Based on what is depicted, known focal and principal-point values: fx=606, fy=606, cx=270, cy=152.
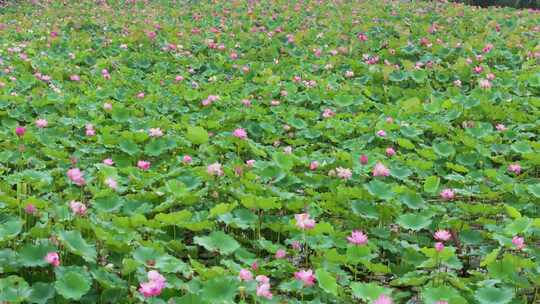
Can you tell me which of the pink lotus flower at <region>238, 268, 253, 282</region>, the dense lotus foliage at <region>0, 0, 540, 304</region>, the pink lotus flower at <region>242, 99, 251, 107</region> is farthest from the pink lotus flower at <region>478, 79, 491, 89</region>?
the pink lotus flower at <region>238, 268, 253, 282</region>

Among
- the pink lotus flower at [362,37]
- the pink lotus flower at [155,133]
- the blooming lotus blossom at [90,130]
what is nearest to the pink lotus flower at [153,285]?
the pink lotus flower at [155,133]

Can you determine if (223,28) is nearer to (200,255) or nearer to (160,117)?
(160,117)

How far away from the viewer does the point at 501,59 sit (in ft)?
18.6

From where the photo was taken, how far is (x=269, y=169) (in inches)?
111

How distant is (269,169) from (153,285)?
1.15 meters

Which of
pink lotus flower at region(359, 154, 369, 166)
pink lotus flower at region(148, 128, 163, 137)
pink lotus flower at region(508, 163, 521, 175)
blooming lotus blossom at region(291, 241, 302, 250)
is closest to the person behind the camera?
blooming lotus blossom at region(291, 241, 302, 250)

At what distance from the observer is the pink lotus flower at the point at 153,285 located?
1.74m

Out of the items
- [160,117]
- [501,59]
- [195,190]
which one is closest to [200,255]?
[195,190]

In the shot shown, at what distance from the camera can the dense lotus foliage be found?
200 cm

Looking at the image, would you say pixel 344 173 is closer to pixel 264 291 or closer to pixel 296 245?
pixel 296 245

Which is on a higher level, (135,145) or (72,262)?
(135,145)

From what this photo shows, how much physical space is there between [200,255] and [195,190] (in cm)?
42

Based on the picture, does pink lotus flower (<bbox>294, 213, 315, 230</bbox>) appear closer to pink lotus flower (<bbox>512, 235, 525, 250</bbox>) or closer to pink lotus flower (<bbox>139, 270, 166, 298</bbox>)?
pink lotus flower (<bbox>139, 270, 166, 298</bbox>)

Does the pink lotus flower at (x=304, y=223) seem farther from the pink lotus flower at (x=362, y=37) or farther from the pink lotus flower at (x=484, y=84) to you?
the pink lotus flower at (x=362, y=37)
